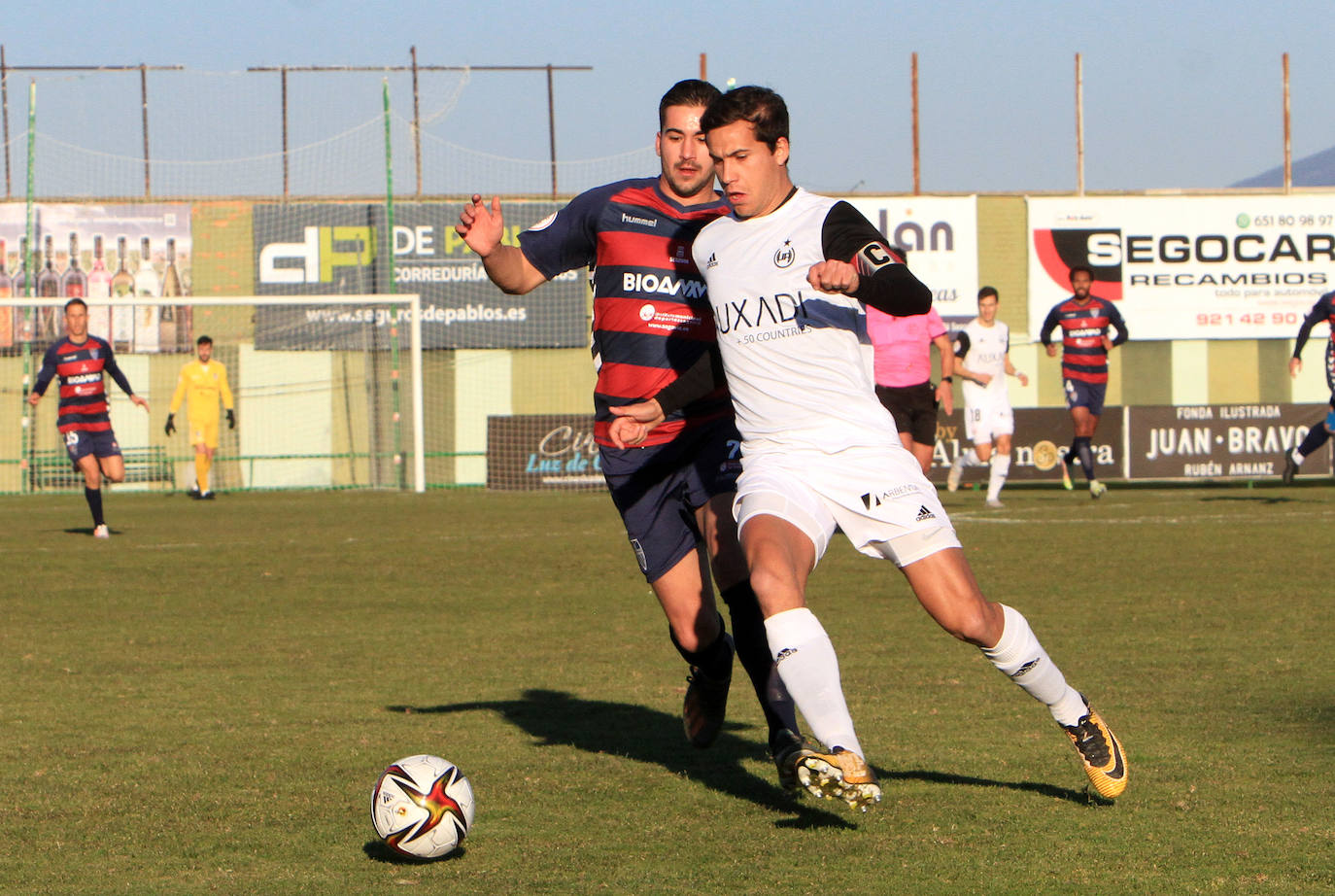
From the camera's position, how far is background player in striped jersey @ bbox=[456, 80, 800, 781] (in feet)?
17.4

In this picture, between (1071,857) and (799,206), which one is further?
A: (799,206)

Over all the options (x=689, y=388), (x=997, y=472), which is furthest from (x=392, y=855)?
(x=997, y=472)

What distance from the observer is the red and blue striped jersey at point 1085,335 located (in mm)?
18172

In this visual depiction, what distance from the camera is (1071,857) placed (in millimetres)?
4074

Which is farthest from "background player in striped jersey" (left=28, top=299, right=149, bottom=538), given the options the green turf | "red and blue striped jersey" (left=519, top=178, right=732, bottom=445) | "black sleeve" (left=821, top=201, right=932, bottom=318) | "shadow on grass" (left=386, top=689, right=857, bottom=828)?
"black sleeve" (left=821, top=201, right=932, bottom=318)

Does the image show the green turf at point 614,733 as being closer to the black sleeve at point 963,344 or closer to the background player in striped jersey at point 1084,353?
the black sleeve at point 963,344

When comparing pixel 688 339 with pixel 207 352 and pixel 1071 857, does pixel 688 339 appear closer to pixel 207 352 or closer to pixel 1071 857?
pixel 1071 857

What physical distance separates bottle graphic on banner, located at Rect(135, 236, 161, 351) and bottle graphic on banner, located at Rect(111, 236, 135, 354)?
0.33ft

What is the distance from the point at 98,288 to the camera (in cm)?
2858

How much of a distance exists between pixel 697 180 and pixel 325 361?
2525cm

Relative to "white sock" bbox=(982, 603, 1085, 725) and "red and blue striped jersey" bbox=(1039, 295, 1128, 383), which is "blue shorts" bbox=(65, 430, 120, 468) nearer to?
"red and blue striped jersey" bbox=(1039, 295, 1128, 383)

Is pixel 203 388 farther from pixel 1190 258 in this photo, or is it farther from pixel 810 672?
pixel 810 672

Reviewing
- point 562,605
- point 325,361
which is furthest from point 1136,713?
point 325,361

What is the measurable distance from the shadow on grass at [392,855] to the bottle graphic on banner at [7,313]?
2636cm
